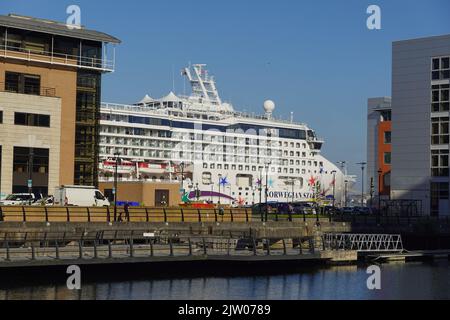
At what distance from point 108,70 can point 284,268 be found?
35.9 meters

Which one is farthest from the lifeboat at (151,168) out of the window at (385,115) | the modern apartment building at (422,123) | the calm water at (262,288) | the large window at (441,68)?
the calm water at (262,288)

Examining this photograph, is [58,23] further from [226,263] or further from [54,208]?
[226,263]

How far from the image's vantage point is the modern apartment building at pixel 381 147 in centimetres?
10612

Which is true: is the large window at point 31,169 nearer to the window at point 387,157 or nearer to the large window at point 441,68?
the large window at point 441,68

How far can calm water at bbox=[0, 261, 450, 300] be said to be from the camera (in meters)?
36.7

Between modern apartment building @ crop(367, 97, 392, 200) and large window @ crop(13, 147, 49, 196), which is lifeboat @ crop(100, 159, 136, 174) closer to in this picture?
modern apartment building @ crop(367, 97, 392, 200)

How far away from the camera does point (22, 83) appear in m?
71.8

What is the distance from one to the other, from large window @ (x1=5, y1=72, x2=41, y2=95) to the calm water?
3559 centimetres

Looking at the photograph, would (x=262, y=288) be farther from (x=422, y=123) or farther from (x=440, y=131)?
(x=422, y=123)

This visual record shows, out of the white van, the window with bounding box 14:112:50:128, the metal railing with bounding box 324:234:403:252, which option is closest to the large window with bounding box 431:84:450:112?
the metal railing with bounding box 324:234:403:252

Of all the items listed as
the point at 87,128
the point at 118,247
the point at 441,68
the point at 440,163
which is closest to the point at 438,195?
the point at 440,163

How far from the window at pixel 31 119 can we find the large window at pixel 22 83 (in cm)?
304
